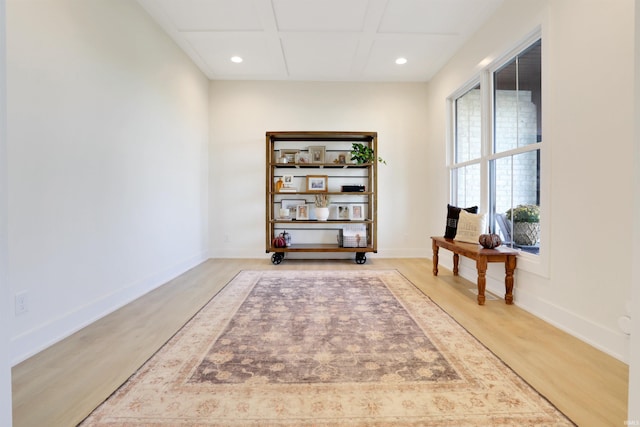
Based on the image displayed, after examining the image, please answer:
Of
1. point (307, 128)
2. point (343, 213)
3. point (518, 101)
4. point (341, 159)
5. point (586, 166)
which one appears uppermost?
point (307, 128)

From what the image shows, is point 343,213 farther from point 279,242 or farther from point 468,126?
point 468,126

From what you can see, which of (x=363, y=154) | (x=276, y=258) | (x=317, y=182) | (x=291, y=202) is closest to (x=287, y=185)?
(x=291, y=202)

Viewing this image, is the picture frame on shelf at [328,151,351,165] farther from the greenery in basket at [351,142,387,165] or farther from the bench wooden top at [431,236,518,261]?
the bench wooden top at [431,236,518,261]

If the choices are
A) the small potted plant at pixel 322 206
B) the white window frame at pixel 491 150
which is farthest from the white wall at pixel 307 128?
the small potted plant at pixel 322 206

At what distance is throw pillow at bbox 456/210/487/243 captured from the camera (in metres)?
3.20

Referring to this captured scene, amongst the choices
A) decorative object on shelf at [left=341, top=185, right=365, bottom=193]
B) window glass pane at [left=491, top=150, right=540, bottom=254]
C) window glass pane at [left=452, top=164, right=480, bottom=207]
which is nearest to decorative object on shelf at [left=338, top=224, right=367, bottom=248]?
decorative object on shelf at [left=341, top=185, right=365, bottom=193]

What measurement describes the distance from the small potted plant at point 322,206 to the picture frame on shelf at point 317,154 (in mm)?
559

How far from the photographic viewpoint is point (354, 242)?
457cm

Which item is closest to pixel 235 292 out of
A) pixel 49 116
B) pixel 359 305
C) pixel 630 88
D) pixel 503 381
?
pixel 359 305

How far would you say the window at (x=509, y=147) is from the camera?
2.69 meters

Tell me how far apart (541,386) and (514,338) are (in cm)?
59

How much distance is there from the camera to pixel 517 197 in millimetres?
2914

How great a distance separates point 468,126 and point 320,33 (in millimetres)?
2157

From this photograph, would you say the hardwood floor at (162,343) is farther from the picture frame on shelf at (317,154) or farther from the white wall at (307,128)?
the picture frame on shelf at (317,154)
